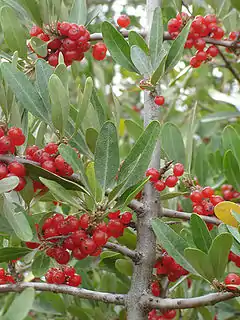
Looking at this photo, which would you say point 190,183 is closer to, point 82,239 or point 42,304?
point 82,239

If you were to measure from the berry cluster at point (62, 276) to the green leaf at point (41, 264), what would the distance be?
0.17ft

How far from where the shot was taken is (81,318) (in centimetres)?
182

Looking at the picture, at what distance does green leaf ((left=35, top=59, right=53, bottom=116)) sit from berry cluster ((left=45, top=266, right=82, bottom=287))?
0.45m

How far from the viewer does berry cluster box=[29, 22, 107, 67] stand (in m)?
1.56

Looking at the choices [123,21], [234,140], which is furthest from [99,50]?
[234,140]

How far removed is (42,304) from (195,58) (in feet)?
3.41

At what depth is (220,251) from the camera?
3.92 ft

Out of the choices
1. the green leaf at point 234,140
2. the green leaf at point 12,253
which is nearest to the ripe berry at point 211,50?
the green leaf at point 234,140

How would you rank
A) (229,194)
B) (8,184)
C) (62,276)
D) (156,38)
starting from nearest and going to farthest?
(8,184)
(62,276)
(156,38)
(229,194)

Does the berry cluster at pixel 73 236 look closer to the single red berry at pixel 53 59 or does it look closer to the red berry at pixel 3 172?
the red berry at pixel 3 172

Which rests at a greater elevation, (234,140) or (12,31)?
(12,31)

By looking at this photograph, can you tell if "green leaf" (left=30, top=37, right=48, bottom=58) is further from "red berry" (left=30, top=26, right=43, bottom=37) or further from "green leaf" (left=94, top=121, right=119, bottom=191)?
"green leaf" (left=94, top=121, right=119, bottom=191)

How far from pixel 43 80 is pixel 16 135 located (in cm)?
15

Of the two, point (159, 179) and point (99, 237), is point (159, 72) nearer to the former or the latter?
point (159, 179)
